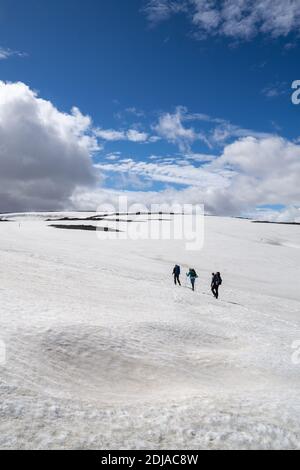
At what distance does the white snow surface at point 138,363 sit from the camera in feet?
25.6

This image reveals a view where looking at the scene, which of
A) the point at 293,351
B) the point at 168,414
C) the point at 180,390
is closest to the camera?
the point at 168,414

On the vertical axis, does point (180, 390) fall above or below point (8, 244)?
below

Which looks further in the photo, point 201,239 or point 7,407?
point 201,239

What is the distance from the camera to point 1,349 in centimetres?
1080

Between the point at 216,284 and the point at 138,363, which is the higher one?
the point at 216,284

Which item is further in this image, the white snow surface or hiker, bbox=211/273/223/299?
hiker, bbox=211/273/223/299

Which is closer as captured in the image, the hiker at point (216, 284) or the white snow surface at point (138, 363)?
the white snow surface at point (138, 363)

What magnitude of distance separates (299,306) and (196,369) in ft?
59.1

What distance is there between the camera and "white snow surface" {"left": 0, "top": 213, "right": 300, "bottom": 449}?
25.6 ft

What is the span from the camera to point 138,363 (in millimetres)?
A: 12555

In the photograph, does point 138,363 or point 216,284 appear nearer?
point 138,363
